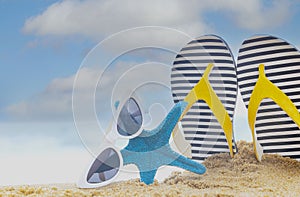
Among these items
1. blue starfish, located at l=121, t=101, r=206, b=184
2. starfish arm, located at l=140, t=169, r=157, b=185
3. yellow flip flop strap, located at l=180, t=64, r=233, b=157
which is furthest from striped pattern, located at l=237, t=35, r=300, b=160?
starfish arm, located at l=140, t=169, r=157, b=185

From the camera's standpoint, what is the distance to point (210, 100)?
12.6 feet

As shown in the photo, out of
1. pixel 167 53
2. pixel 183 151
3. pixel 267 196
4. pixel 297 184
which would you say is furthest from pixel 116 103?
pixel 297 184

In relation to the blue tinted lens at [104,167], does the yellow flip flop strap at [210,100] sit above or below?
above

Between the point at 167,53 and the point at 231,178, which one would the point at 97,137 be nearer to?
the point at 167,53

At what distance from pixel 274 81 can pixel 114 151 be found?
139 centimetres

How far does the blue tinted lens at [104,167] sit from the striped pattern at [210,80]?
0.72 meters

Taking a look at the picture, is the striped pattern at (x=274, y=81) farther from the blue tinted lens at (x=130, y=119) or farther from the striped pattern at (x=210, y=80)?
the blue tinted lens at (x=130, y=119)

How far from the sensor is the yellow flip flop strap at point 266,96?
3820 millimetres

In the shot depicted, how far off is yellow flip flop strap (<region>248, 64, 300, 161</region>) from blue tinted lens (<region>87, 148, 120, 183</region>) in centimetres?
108

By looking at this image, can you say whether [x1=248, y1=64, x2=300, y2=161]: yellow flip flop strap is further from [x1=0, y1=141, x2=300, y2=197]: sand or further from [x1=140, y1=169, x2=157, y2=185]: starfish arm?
[x1=140, y1=169, x2=157, y2=185]: starfish arm

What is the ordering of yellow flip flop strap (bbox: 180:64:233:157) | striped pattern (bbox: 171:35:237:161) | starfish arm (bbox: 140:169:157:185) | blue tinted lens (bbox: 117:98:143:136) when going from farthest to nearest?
striped pattern (bbox: 171:35:237:161), yellow flip flop strap (bbox: 180:64:233:157), starfish arm (bbox: 140:169:157:185), blue tinted lens (bbox: 117:98:143:136)

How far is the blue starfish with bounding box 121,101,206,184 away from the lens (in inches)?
131

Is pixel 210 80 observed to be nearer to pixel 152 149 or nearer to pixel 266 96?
pixel 266 96

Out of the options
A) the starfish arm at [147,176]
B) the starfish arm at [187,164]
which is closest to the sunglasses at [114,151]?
the starfish arm at [147,176]
